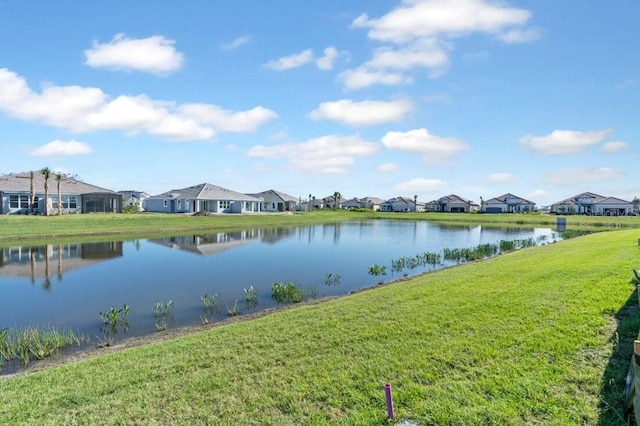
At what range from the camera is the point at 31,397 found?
6141 mm

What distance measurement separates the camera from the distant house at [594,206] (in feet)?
297

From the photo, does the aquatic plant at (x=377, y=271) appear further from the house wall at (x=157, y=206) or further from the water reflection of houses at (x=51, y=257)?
Answer: the house wall at (x=157, y=206)

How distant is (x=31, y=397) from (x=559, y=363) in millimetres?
7604

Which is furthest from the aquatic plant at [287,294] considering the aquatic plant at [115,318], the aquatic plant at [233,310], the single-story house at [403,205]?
the single-story house at [403,205]

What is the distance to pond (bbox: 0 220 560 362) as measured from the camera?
41.4 feet

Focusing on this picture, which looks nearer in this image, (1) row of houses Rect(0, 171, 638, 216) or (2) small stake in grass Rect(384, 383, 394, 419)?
(2) small stake in grass Rect(384, 383, 394, 419)

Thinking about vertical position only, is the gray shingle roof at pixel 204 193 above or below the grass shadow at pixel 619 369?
above

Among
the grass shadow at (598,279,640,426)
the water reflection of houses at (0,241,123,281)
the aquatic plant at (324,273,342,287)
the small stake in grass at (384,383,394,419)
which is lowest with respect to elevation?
the aquatic plant at (324,273,342,287)

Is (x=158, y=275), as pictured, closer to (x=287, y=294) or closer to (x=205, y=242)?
(x=287, y=294)

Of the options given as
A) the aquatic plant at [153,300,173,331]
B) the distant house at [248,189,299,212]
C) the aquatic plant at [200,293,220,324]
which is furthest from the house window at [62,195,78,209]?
the aquatic plant at [153,300,173,331]

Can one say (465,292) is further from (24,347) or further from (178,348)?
(24,347)

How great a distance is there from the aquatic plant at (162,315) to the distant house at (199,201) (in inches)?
1866

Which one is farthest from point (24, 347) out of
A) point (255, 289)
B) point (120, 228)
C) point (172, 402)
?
point (120, 228)

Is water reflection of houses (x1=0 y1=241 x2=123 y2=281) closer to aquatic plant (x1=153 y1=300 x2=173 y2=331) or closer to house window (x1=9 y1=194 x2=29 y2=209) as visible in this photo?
aquatic plant (x1=153 y1=300 x2=173 y2=331)
